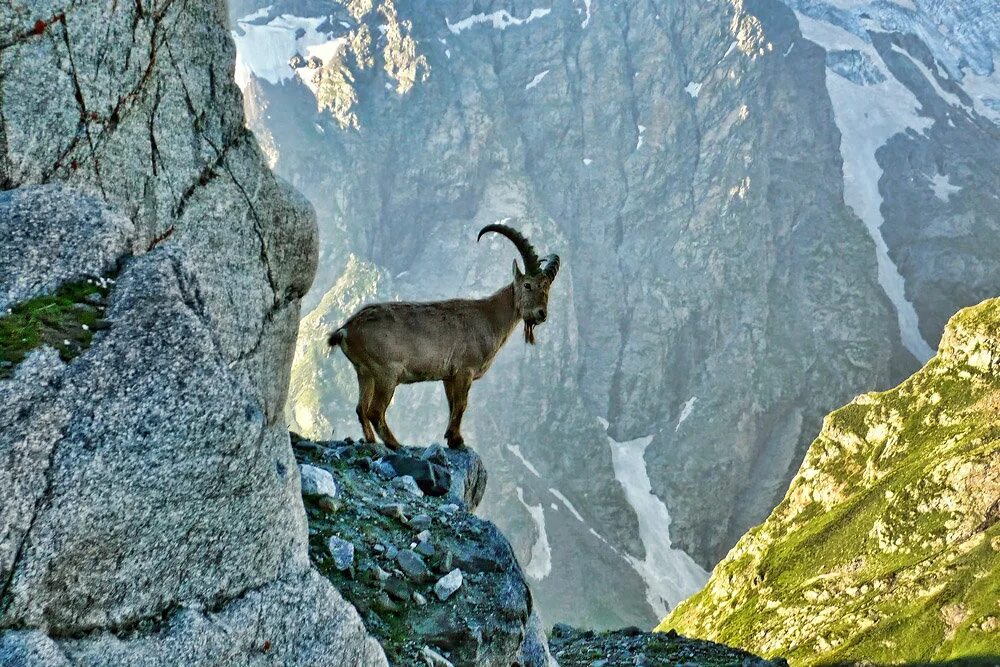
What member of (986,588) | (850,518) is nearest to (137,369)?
(986,588)

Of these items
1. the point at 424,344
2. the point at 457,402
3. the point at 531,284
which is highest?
the point at 531,284

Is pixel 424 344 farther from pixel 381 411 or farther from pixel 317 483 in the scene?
pixel 317 483

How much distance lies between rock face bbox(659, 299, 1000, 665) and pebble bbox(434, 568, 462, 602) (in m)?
138

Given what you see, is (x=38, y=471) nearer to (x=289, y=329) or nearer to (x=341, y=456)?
(x=289, y=329)

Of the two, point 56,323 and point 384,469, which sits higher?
point 56,323

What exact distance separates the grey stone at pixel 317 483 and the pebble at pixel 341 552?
1.69 metres

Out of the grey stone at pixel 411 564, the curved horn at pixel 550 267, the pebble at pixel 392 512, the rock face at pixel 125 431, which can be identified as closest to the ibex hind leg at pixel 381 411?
the curved horn at pixel 550 267

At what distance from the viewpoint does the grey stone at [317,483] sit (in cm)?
1619

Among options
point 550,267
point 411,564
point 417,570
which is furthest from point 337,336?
point 417,570

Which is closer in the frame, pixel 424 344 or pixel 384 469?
pixel 384 469

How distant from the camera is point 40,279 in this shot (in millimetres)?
8891

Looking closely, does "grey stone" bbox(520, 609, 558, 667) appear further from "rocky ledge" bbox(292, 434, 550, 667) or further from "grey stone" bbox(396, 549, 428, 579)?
"grey stone" bbox(396, 549, 428, 579)

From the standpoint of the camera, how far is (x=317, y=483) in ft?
53.8

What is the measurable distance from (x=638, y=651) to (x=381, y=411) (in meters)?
18.6
